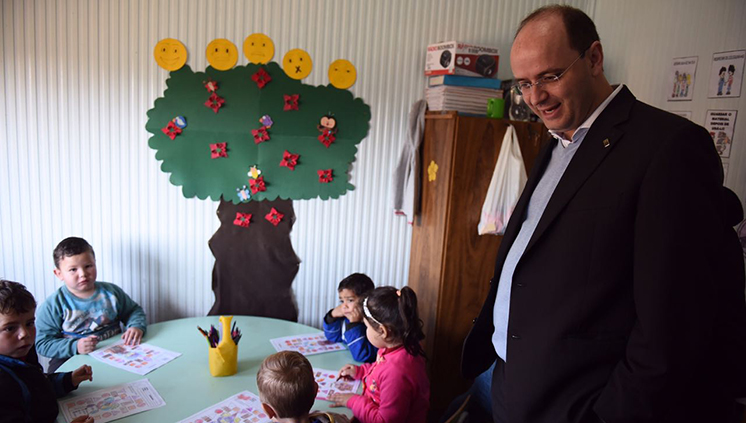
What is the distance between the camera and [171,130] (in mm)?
2729

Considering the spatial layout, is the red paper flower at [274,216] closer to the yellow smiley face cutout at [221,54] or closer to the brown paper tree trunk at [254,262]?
the brown paper tree trunk at [254,262]

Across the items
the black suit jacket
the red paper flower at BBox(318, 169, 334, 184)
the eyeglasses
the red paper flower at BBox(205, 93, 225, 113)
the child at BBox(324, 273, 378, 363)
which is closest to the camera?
the black suit jacket

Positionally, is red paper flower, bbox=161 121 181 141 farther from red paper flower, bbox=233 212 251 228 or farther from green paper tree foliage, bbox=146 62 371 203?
red paper flower, bbox=233 212 251 228

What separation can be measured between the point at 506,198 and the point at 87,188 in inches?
89.4

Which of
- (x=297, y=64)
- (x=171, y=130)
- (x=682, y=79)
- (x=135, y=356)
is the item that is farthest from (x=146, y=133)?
(x=682, y=79)

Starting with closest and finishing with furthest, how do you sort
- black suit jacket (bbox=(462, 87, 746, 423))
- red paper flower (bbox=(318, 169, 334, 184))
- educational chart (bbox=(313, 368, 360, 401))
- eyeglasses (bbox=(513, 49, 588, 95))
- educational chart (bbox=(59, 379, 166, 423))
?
black suit jacket (bbox=(462, 87, 746, 423)) < eyeglasses (bbox=(513, 49, 588, 95)) < educational chart (bbox=(59, 379, 166, 423)) < educational chart (bbox=(313, 368, 360, 401)) < red paper flower (bbox=(318, 169, 334, 184))

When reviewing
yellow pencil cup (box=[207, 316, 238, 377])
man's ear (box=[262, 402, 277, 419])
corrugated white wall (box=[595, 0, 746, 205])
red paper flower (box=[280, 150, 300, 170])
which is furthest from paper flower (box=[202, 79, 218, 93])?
corrugated white wall (box=[595, 0, 746, 205])

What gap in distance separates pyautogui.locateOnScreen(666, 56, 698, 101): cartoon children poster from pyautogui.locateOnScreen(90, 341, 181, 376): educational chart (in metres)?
2.67

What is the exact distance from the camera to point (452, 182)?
2.77 metres

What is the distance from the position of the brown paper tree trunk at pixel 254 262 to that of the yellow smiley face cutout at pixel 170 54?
78 cm

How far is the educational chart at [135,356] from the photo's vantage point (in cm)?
203

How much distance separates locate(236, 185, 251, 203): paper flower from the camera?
288 cm

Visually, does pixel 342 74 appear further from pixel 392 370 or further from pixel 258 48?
pixel 392 370

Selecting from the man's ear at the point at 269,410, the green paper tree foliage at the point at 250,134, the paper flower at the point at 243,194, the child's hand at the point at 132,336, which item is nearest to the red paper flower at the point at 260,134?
the green paper tree foliage at the point at 250,134
